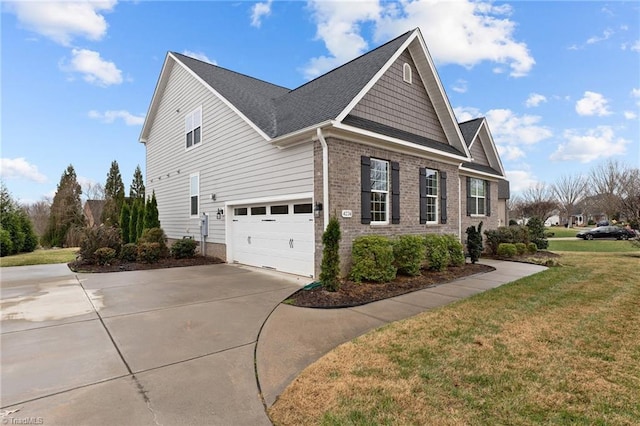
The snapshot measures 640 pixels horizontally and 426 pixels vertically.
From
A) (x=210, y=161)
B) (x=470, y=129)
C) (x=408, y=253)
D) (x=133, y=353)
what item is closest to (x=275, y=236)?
(x=408, y=253)

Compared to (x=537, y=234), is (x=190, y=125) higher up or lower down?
higher up

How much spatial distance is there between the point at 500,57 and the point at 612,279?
8.77m

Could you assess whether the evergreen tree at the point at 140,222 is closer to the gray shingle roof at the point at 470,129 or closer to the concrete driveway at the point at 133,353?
the concrete driveway at the point at 133,353

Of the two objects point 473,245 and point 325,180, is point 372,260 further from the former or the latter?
point 473,245

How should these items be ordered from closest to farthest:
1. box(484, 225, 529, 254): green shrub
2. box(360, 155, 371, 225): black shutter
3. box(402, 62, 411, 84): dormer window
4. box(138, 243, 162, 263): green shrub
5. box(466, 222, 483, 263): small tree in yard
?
box(360, 155, 371, 225): black shutter
box(402, 62, 411, 84): dormer window
box(466, 222, 483, 263): small tree in yard
box(138, 243, 162, 263): green shrub
box(484, 225, 529, 254): green shrub

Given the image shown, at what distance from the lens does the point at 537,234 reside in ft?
54.6

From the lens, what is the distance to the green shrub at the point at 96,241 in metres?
11.0

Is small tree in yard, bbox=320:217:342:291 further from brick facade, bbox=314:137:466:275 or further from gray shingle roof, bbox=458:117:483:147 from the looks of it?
gray shingle roof, bbox=458:117:483:147

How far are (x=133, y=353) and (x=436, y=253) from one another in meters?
7.93

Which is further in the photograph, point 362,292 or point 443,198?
point 443,198

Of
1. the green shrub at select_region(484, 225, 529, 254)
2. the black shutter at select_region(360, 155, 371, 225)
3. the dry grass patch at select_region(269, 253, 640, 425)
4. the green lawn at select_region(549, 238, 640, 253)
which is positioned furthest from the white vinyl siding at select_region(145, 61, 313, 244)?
the green lawn at select_region(549, 238, 640, 253)

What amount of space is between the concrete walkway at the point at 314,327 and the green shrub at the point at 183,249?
25.7 ft

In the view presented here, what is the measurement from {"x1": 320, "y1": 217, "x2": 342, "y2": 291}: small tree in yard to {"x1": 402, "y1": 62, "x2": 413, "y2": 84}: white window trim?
625 cm

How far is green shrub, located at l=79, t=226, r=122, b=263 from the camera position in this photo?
432 inches
